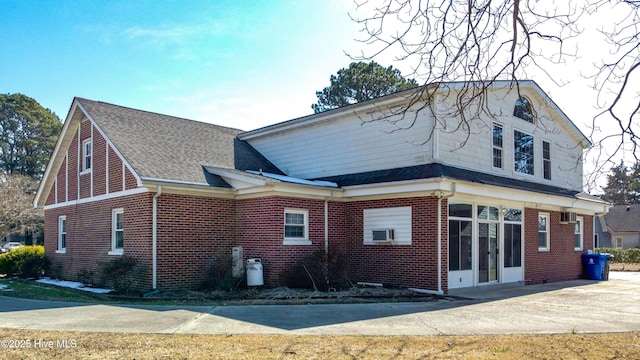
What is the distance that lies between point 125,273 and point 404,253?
7.96 m

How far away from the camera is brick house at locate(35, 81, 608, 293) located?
14.7 metres

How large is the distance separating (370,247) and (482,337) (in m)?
7.43

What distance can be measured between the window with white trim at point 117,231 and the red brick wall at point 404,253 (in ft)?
23.4

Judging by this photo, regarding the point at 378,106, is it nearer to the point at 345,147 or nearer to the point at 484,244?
the point at 345,147

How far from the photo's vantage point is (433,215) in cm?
1442

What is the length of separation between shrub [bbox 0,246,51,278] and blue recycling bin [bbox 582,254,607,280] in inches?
837

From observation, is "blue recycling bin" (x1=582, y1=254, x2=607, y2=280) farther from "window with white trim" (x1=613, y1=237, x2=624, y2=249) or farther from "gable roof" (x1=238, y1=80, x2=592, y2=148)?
"window with white trim" (x1=613, y1=237, x2=624, y2=249)

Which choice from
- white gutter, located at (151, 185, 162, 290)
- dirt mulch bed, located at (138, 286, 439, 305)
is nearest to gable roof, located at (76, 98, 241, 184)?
white gutter, located at (151, 185, 162, 290)

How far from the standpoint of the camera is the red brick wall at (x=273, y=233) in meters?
15.0

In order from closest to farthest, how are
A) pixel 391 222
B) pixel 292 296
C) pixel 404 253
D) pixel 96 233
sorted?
pixel 292 296
pixel 404 253
pixel 391 222
pixel 96 233

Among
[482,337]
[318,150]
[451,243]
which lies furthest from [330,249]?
[482,337]

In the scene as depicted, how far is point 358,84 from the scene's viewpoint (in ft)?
133

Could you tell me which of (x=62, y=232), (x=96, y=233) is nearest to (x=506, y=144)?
(x=96, y=233)

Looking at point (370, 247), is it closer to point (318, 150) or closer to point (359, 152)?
point (359, 152)
